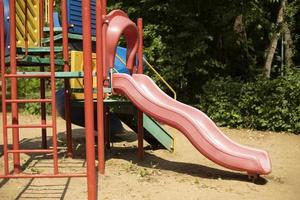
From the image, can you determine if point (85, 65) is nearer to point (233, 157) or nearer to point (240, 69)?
point (233, 157)

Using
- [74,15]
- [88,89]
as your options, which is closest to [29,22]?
[74,15]

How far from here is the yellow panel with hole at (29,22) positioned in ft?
22.7

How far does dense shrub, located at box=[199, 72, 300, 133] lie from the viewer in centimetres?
1177

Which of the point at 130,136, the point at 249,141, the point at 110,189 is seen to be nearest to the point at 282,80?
the point at 249,141

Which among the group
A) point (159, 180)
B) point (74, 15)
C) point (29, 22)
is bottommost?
point (159, 180)

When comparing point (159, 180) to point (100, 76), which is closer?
point (159, 180)

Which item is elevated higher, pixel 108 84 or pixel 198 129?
pixel 108 84

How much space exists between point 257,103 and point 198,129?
5.95 metres

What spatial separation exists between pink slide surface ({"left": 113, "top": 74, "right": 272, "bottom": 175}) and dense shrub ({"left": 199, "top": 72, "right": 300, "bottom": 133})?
5216mm

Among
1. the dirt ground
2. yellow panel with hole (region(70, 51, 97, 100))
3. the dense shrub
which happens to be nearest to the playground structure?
the dirt ground

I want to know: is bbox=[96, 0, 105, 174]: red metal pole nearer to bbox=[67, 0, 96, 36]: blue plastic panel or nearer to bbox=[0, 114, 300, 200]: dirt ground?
bbox=[0, 114, 300, 200]: dirt ground

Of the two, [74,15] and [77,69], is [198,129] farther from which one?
[77,69]

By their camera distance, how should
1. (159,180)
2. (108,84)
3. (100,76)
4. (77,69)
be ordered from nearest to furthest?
(159,180) → (100,76) → (108,84) → (77,69)

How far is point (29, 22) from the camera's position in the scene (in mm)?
7176
